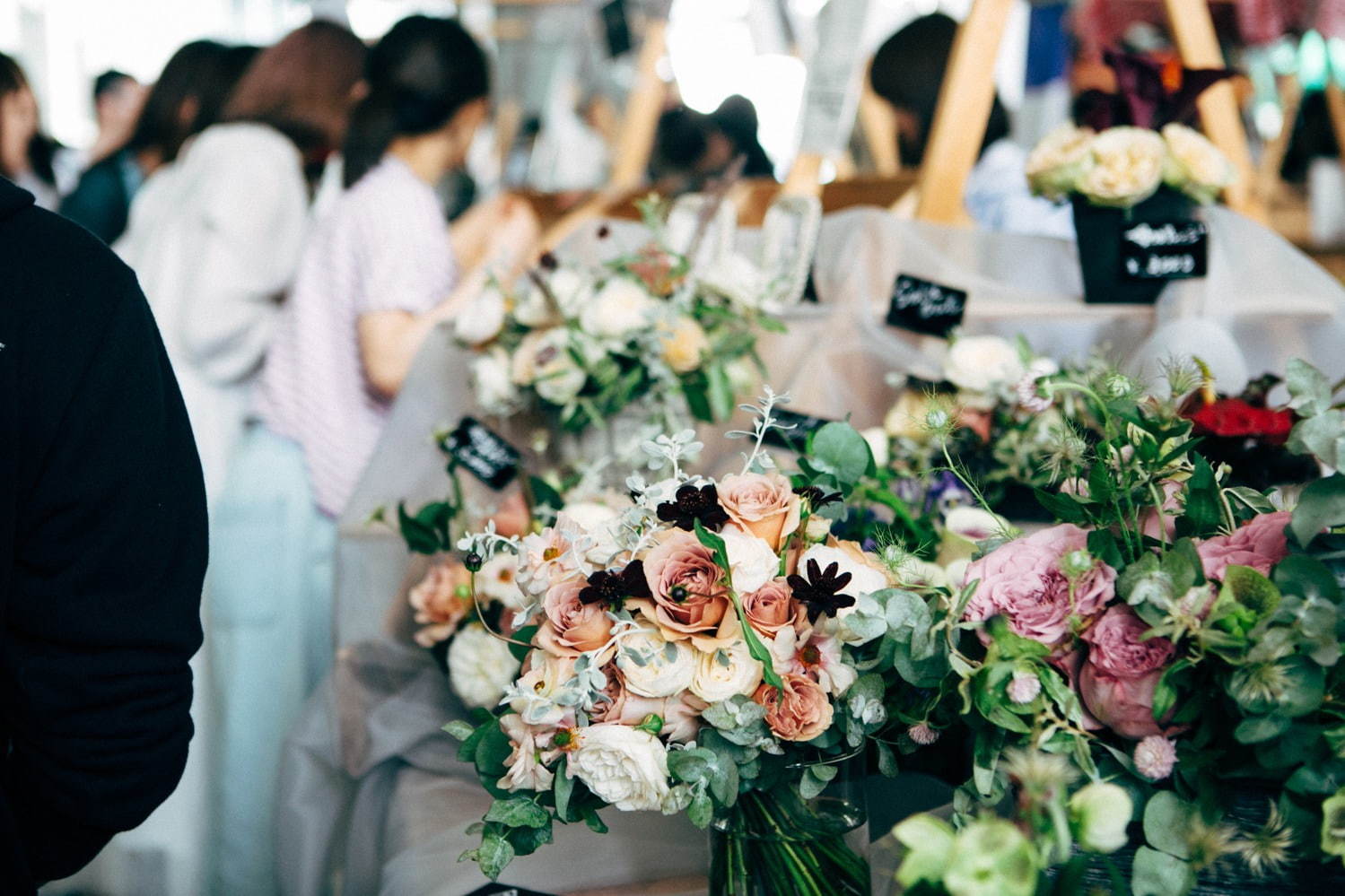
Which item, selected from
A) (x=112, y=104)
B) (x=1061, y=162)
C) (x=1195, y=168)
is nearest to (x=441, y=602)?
(x=1061, y=162)

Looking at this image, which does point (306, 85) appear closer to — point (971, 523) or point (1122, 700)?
point (971, 523)

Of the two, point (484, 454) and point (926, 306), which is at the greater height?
point (926, 306)

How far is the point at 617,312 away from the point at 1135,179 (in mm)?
647

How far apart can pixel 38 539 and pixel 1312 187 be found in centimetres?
404

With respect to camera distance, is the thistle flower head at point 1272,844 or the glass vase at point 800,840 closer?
the thistle flower head at point 1272,844

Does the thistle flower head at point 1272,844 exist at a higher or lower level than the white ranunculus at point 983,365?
higher

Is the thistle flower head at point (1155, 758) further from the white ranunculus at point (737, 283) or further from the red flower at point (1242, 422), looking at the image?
the white ranunculus at point (737, 283)

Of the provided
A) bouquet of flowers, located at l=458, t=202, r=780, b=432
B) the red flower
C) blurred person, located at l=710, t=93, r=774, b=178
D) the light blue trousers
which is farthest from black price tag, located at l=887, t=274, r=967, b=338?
blurred person, located at l=710, t=93, r=774, b=178

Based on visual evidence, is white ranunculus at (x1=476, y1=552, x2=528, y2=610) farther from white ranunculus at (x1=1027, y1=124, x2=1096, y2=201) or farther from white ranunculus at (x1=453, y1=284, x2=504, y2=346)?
white ranunculus at (x1=1027, y1=124, x2=1096, y2=201)

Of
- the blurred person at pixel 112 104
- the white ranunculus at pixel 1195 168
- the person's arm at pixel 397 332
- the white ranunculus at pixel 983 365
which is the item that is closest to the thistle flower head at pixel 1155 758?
the white ranunculus at pixel 983 365

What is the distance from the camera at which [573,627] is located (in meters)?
0.75

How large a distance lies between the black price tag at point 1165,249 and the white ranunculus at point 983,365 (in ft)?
0.66

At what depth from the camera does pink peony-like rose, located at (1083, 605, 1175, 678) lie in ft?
2.20

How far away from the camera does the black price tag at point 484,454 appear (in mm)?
1524
